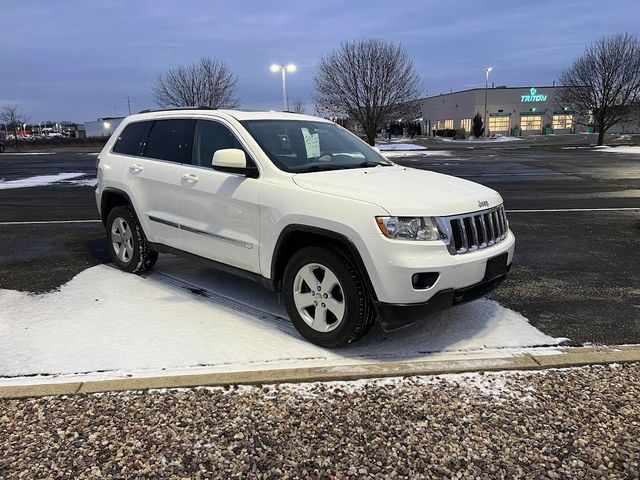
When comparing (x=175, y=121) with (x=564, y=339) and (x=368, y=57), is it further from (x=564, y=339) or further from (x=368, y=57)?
(x=368, y=57)

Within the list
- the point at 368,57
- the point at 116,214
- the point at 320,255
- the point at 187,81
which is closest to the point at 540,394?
→ the point at 320,255

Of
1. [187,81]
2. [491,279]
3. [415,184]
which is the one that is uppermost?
[187,81]

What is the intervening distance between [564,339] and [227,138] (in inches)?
130

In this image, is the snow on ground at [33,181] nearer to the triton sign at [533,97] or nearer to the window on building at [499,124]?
the window on building at [499,124]

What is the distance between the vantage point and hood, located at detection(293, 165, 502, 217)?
3730 millimetres

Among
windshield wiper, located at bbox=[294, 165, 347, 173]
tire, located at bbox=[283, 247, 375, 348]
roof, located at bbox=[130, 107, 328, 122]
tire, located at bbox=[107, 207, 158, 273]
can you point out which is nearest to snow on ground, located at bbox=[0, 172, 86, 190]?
tire, located at bbox=[107, 207, 158, 273]

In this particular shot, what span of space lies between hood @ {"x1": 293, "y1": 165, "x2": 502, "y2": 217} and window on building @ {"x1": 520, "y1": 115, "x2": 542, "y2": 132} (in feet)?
272

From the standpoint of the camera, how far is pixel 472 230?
3938 millimetres

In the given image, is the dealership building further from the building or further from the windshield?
the windshield

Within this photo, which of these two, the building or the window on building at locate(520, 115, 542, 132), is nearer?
the building

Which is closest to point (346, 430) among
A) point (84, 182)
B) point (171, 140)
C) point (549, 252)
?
point (171, 140)

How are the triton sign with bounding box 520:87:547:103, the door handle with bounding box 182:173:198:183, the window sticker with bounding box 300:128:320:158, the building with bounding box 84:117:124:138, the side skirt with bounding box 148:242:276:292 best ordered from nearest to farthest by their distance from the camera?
the side skirt with bounding box 148:242:276:292, the window sticker with bounding box 300:128:320:158, the door handle with bounding box 182:173:198:183, the building with bounding box 84:117:124:138, the triton sign with bounding box 520:87:547:103

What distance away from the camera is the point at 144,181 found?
5586 mm

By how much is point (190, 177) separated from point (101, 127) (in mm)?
86469
